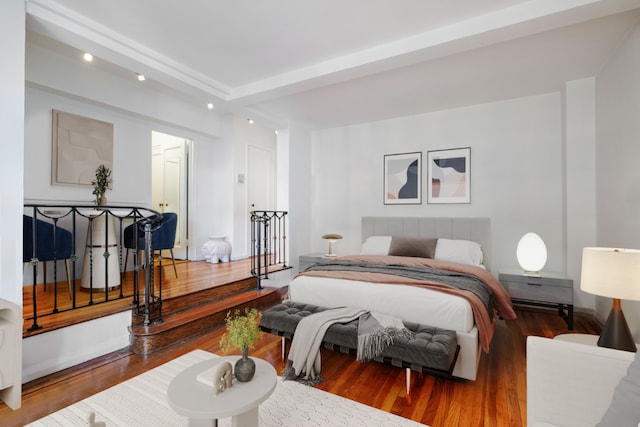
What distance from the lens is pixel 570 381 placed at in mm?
1302

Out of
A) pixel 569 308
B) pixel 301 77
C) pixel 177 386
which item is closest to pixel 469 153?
pixel 569 308

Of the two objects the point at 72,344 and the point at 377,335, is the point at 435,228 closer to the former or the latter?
the point at 377,335

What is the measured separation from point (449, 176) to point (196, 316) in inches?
148

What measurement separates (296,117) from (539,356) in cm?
443

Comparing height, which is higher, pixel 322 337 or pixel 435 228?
pixel 435 228

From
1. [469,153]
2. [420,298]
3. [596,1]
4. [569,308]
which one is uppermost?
[596,1]

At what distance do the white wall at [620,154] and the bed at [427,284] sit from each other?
1.10 meters

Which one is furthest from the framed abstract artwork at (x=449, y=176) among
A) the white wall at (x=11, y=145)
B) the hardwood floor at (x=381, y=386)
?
the white wall at (x=11, y=145)

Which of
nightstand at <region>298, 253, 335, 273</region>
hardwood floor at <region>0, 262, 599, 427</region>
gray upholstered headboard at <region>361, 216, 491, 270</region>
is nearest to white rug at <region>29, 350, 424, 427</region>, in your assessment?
hardwood floor at <region>0, 262, 599, 427</region>

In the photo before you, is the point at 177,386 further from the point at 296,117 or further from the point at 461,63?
the point at 296,117

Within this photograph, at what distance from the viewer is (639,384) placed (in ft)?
3.23

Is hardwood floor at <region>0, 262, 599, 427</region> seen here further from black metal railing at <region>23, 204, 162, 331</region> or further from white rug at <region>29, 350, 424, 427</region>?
black metal railing at <region>23, 204, 162, 331</region>

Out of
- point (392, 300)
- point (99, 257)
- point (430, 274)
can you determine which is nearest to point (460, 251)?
point (430, 274)

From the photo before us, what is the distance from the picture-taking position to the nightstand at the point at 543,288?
3.30 meters
